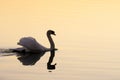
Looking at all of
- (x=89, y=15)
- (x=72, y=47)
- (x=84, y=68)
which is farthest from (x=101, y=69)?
(x=89, y=15)

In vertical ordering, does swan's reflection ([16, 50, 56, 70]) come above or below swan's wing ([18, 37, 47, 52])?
below

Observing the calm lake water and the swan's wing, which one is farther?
the swan's wing

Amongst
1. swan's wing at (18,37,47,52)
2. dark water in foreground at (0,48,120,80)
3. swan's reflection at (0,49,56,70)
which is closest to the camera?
dark water in foreground at (0,48,120,80)

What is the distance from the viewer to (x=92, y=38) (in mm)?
25016

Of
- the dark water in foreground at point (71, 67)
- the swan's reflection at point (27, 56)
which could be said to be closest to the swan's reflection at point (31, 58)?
the swan's reflection at point (27, 56)

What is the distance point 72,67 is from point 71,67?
0.03m

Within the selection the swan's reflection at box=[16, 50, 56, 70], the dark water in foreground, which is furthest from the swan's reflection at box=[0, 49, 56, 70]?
the dark water in foreground

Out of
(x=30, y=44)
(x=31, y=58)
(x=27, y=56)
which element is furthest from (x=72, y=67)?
(x=30, y=44)

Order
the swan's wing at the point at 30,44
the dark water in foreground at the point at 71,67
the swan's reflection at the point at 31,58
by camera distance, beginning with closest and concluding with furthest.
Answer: the dark water in foreground at the point at 71,67 → the swan's reflection at the point at 31,58 → the swan's wing at the point at 30,44

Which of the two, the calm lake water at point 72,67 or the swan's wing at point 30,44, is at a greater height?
the swan's wing at point 30,44

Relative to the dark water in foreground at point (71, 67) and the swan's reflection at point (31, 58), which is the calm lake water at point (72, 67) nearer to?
the dark water in foreground at point (71, 67)

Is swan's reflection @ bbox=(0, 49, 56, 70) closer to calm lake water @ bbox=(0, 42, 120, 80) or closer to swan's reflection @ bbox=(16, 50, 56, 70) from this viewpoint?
swan's reflection @ bbox=(16, 50, 56, 70)

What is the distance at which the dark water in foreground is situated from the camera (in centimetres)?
1484

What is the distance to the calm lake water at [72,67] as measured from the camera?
14.9 meters
